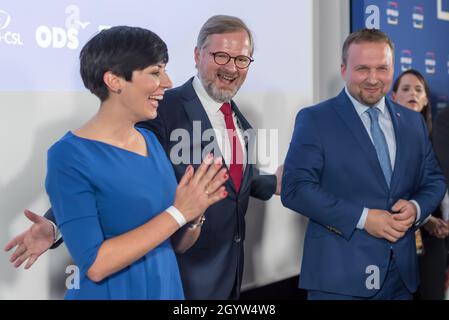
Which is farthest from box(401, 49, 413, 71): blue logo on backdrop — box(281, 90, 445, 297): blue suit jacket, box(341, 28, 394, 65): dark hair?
box(281, 90, 445, 297): blue suit jacket

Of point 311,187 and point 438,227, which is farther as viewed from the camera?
point 438,227

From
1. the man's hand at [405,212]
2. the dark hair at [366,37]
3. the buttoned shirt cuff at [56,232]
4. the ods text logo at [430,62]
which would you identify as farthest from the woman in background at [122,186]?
the ods text logo at [430,62]

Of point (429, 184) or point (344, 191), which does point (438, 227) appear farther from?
point (344, 191)

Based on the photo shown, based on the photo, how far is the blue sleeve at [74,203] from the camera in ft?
5.00

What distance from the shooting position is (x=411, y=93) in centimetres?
373

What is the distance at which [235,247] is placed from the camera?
8.00ft

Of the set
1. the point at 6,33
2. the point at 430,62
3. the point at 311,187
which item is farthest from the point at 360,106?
the point at 430,62

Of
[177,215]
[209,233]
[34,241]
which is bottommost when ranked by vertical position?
[209,233]

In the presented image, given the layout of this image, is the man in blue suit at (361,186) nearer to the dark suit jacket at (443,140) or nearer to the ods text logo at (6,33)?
the dark suit jacket at (443,140)

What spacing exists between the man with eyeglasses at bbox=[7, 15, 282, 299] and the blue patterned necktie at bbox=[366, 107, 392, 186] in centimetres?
54

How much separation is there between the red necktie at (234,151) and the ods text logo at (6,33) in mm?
855

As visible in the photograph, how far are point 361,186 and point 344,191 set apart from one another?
72 millimetres

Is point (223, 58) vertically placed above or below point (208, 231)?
above

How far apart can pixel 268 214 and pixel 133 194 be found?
6.49ft
